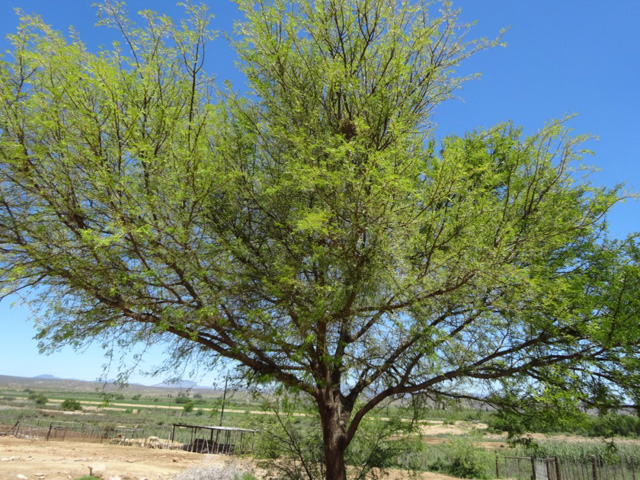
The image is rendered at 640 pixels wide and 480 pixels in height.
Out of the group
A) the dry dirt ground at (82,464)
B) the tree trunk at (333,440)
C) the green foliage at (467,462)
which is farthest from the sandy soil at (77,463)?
the green foliage at (467,462)

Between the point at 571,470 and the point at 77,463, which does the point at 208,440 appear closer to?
the point at 77,463

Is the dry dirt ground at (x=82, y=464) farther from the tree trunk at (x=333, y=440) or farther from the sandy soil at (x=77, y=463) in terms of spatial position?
the tree trunk at (x=333, y=440)

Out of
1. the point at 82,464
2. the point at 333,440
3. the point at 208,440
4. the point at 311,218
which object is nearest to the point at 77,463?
the point at 82,464

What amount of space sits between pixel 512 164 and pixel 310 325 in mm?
4123

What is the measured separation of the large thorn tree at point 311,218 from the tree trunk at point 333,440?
0.16 ft

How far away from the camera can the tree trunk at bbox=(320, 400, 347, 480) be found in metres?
6.73

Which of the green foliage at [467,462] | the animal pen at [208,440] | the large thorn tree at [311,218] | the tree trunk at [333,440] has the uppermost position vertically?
the large thorn tree at [311,218]

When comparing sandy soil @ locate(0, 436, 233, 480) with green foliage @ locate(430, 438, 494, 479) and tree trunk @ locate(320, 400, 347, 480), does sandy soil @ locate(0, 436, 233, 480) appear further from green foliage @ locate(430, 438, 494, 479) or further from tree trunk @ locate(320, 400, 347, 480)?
→ green foliage @ locate(430, 438, 494, 479)

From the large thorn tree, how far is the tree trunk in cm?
5

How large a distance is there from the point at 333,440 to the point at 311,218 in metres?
4.63

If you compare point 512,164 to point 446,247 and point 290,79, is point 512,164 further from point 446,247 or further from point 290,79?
point 290,79

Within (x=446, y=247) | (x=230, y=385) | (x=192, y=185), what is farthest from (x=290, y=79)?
(x=230, y=385)

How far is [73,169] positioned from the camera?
476 cm

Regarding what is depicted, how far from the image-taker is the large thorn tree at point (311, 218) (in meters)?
4.62
